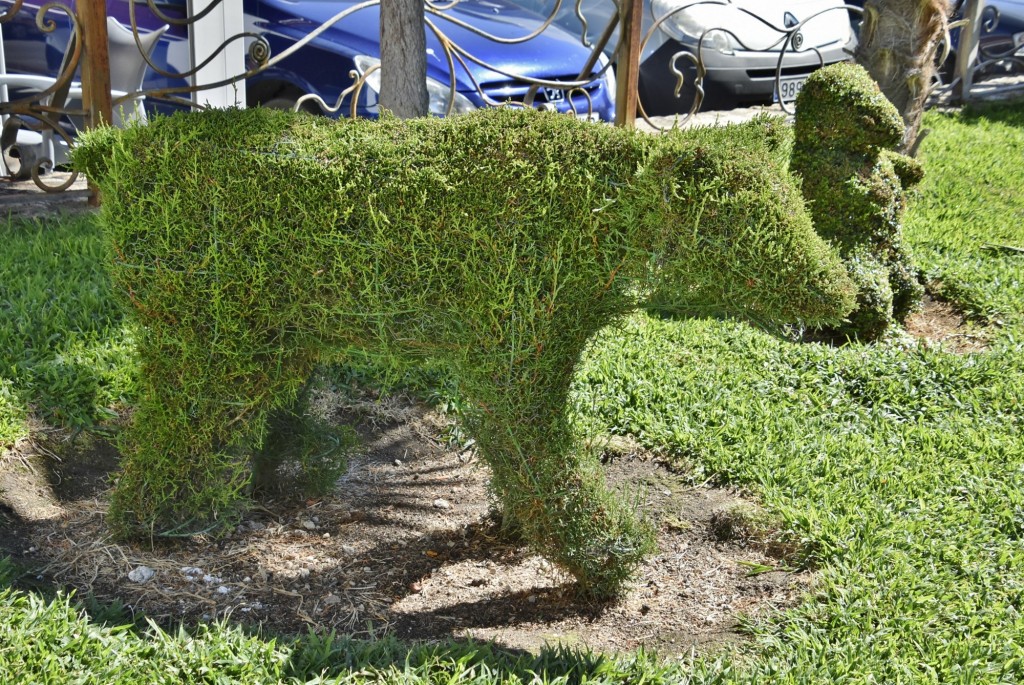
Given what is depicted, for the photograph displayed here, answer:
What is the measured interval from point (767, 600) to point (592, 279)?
127 centimetres

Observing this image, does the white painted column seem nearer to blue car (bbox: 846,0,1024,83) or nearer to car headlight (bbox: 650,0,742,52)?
car headlight (bbox: 650,0,742,52)

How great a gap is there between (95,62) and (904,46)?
490 cm

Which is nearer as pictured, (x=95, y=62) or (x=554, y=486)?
(x=554, y=486)

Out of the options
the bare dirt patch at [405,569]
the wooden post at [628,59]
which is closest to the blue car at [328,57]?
the wooden post at [628,59]

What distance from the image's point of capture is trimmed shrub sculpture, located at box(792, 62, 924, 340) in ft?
16.9

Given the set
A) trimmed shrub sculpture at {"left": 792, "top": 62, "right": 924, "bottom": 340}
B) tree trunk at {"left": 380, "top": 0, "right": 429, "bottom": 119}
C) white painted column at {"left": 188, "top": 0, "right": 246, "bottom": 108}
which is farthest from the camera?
white painted column at {"left": 188, "top": 0, "right": 246, "bottom": 108}

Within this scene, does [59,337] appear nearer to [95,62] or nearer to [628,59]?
[95,62]

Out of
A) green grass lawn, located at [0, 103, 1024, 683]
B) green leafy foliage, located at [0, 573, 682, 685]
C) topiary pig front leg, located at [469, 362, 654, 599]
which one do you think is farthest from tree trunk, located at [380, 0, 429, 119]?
green leafy foliage, located at [0, 573, 682, 685]

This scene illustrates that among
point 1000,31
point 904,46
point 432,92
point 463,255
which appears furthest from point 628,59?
point 1000,31

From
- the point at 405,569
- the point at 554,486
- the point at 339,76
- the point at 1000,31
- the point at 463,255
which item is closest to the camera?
the point at 463,255

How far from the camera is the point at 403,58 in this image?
4160mm

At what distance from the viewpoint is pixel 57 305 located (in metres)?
4.50

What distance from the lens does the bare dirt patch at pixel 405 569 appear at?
306 centimetres

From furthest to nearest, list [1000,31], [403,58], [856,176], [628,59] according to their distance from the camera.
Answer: [1000,31] < [628,59] < [856,176] < [403,58]
